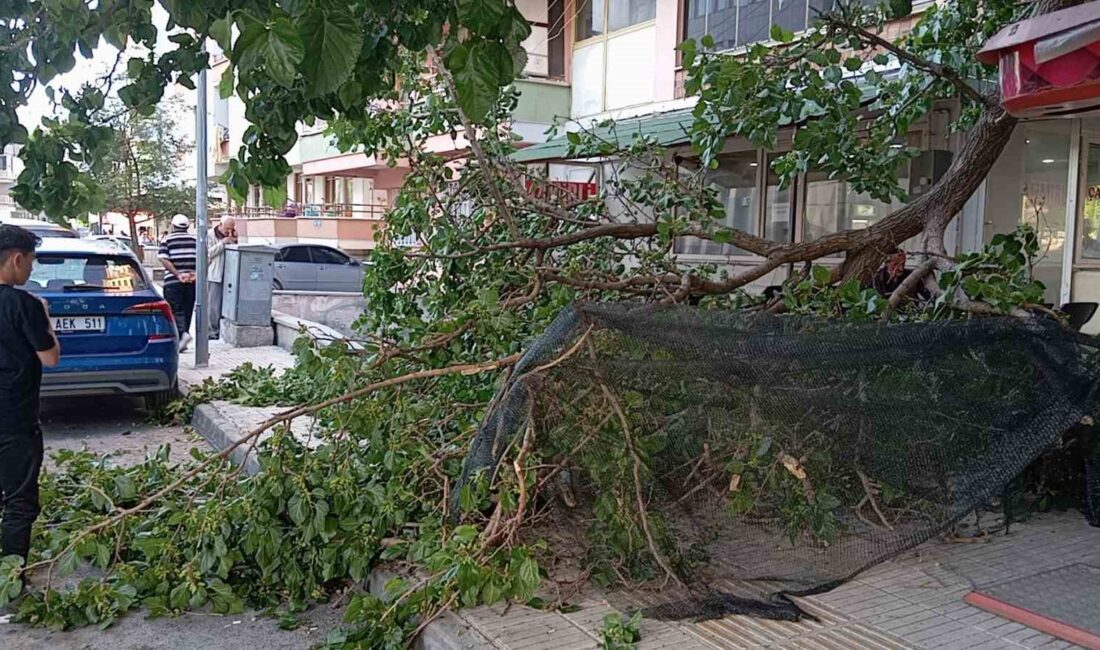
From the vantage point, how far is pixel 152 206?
2828 centimetres

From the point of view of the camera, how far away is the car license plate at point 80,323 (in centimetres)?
794

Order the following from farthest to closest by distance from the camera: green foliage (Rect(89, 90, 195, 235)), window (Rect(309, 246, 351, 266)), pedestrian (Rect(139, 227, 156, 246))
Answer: pedestrian (Rect(139, 227, 156, 246))
green foliage (Rect(89, 90, 195, 235))
window (Rect(309, 246, 351, 266))

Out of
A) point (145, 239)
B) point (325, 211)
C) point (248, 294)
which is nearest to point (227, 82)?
point (248, 294)

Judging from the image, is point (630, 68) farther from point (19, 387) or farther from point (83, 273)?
point (19, 387)

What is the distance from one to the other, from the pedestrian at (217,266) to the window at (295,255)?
5.29 m

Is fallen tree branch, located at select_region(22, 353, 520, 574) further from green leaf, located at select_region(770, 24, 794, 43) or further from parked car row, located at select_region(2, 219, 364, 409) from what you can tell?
parked car row, located at select_region(2, 219, 364, 409)

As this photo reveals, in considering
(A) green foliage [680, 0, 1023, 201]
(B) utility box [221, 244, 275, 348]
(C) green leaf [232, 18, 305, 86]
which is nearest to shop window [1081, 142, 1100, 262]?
(A) green foliage [680, 0, 1023, 201]

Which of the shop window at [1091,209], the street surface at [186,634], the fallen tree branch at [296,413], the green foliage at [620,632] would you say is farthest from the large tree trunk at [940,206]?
the street surface at [186,634]

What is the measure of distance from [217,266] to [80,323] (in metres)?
5.32

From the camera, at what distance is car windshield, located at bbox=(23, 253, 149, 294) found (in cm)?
802

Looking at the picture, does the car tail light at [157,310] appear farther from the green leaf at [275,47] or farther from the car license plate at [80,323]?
the green leaf at [275,47]

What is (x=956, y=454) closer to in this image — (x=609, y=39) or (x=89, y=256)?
(x=89, y=256)

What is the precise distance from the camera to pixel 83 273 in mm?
8172

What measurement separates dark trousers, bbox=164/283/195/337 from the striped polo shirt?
0.28 feet
